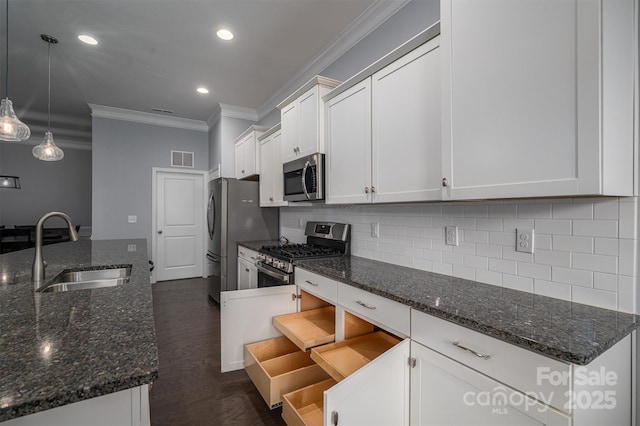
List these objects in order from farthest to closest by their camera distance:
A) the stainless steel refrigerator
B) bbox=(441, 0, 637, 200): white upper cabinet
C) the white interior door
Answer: the white interior door → the stainless steel refrigerator → bbox=(441, 0, 637, 200): white upper cabinet

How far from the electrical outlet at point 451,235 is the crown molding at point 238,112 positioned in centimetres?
388

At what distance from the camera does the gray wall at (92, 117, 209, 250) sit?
473 cm

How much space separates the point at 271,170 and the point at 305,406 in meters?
2.38

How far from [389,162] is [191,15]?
2098 mm

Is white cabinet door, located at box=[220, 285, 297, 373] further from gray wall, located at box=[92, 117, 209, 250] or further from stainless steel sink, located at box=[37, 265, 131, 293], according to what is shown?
gray wall, located at box=[92, 117, 209, 250]

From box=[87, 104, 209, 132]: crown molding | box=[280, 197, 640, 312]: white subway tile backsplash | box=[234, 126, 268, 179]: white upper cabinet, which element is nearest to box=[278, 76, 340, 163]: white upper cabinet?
box=[280, 197, 640, 312]: white subway tile backsplash

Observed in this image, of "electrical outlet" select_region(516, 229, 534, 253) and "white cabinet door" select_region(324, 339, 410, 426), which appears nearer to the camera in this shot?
"white cabinet door" select_region(324, 339, 410, 426)

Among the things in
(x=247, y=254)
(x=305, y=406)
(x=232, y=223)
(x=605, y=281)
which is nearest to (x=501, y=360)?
(x=605, y=281)

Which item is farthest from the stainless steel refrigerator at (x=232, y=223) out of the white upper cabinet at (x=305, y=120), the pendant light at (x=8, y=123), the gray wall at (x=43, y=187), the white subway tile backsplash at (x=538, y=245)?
the gray wall at (x=43, y=187)

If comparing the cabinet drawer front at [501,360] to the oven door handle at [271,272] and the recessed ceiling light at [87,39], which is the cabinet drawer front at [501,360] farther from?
the recessed ceiling light at [87,39]

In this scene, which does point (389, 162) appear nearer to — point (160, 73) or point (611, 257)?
point (611, 257)

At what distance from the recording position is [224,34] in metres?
2.73

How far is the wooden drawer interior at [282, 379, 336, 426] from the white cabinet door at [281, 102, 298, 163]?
71.4 inches

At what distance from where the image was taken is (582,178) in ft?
3.27
